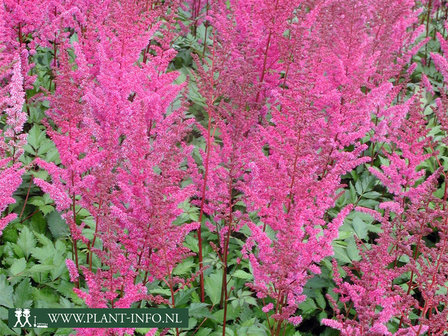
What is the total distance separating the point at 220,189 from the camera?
10.5ft

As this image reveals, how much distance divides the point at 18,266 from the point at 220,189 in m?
1.26

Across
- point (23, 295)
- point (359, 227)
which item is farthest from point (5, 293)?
point (359, 227)

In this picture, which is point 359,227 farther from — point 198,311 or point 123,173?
point 123,173

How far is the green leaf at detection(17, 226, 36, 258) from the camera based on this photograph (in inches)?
129

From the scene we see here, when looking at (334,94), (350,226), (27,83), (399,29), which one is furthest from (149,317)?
(399,29)

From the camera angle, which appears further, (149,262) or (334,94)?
(334,94)

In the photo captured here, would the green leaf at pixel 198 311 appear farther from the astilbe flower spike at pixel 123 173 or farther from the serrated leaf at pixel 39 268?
the serrated leaf at pixel 39 268

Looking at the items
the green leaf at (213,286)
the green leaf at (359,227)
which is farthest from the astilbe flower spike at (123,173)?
the green leaf at (359,227)

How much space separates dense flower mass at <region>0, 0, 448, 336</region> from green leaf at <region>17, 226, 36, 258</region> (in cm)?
1

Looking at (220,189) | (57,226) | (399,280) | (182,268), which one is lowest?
(399,280)

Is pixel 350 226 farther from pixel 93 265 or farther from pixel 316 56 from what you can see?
pixel 93 265

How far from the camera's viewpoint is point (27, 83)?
4.15 m

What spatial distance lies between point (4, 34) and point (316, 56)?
238 centimetres

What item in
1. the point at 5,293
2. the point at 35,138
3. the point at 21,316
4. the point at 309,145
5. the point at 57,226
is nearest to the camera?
the point at 309,145
